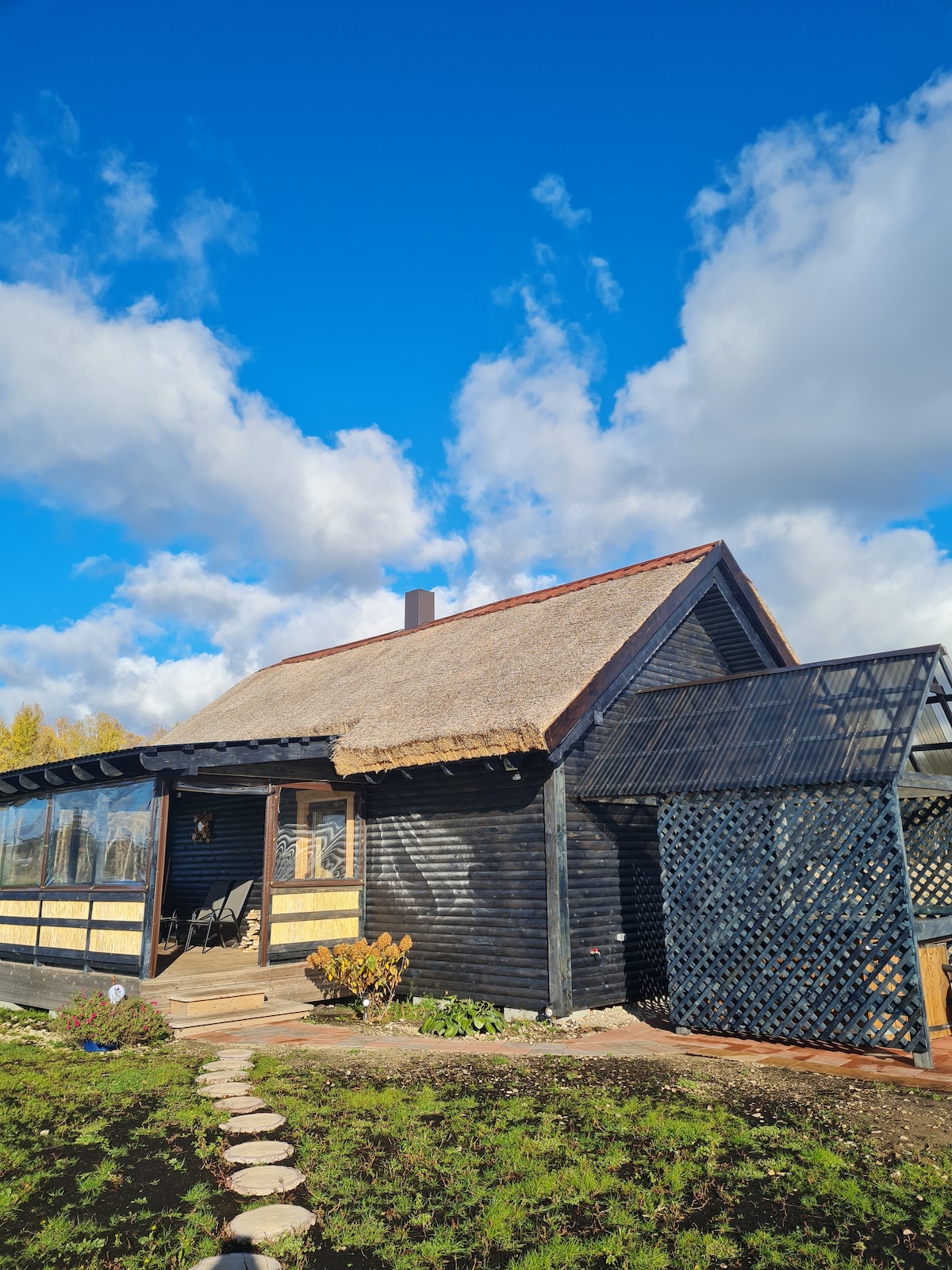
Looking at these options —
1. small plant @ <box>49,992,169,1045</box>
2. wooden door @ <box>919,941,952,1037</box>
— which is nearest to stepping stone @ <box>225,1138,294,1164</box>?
small plant @ <box>49,992,169,1045</box>

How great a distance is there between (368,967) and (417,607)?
8937mm

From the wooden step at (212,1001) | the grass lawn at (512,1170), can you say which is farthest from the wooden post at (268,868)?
the grass lawn at (512,1170)

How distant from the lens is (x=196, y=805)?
1503 centimetres

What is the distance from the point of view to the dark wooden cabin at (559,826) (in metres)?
7.78

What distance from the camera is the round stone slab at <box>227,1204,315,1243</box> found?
3793 millimetres

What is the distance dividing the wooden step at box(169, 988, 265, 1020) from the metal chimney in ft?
29.1

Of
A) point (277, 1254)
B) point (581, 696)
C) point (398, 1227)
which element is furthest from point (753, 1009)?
point (277, 1254)

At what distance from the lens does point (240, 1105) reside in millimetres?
5949

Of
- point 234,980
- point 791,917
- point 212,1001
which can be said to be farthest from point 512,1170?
point 234,980

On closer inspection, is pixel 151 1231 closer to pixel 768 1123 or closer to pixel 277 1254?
pixel 277 1254

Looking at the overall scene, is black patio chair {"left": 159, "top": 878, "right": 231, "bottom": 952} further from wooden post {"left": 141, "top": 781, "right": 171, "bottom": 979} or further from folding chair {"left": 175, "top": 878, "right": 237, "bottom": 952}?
wooden post {"left": 141, "top": 781, "right": 171, "bottom": 979}

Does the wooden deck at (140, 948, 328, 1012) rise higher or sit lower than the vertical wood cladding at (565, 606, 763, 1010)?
lower

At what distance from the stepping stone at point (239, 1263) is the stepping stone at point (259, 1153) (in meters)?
1.21

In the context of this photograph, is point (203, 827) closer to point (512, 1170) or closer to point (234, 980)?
point (234, 980)
